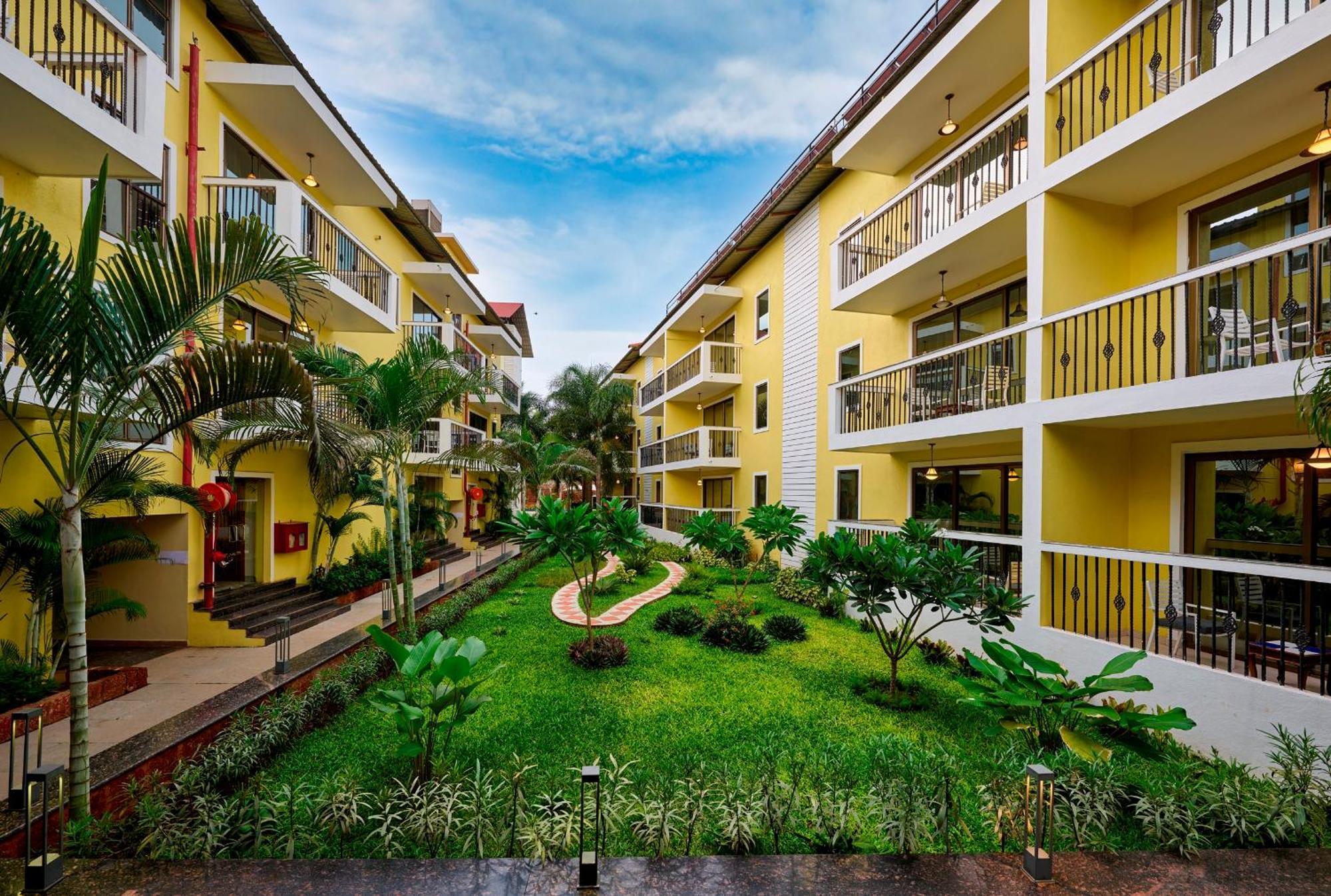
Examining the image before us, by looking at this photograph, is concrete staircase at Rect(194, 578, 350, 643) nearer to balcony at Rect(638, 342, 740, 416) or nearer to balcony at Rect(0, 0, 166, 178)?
balcony at Rect(0, 0, 166, 178)

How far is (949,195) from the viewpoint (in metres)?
9.56

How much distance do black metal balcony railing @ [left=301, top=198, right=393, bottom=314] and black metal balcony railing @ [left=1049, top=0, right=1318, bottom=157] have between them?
422 inches

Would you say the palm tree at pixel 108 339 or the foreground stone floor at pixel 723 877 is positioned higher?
the palm tree at pixel 108 339

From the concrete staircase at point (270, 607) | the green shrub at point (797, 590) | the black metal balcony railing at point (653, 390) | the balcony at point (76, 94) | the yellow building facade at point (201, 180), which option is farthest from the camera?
the black metal balcony railing at point (653, 390)

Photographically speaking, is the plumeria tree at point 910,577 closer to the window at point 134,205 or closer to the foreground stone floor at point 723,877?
the foreground stone floor at point 723,877

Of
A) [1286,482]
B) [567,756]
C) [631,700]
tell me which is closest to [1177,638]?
[1286,482]

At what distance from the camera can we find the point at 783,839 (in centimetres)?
386

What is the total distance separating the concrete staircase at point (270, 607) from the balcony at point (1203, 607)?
464 inches

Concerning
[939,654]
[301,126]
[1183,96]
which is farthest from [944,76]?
[301,126]

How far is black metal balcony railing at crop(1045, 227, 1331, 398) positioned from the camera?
541 centimetres

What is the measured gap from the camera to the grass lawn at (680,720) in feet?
17.1

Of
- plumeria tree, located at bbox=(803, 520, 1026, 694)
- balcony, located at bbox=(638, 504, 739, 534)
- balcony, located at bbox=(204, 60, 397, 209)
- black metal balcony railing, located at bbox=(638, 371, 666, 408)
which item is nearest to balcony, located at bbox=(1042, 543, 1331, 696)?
plumeria tree, located at bbox=(803, 520, 1026, 694)

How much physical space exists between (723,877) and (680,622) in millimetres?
7097

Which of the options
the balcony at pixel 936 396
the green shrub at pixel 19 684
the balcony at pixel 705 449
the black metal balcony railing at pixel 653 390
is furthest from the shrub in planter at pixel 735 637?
the black metal balcony railing at pixel 653 390
